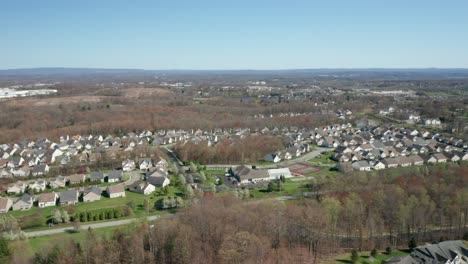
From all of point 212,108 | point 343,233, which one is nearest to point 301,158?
point 343,233

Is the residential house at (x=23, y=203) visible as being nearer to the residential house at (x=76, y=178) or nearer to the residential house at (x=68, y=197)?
the residential house at (x=68, y=197)

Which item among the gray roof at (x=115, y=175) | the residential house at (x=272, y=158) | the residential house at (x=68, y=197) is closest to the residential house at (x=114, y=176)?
the gray roof at (x=115, y=175)

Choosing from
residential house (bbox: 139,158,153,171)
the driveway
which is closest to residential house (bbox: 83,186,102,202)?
the driveway

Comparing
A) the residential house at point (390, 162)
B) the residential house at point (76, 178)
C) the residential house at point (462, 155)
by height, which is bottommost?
the residential house at point (76, 178)

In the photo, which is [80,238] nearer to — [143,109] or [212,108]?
[143,109]

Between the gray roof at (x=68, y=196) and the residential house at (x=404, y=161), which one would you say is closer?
the gray roof at (x=68, y=196)

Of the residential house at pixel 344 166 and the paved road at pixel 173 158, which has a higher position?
the residential house at pixel 344 166

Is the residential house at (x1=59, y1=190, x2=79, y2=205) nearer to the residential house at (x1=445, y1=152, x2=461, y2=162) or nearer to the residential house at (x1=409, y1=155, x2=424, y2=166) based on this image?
the residential house at (x1=409, y1=155, x2=424, y2=166)
